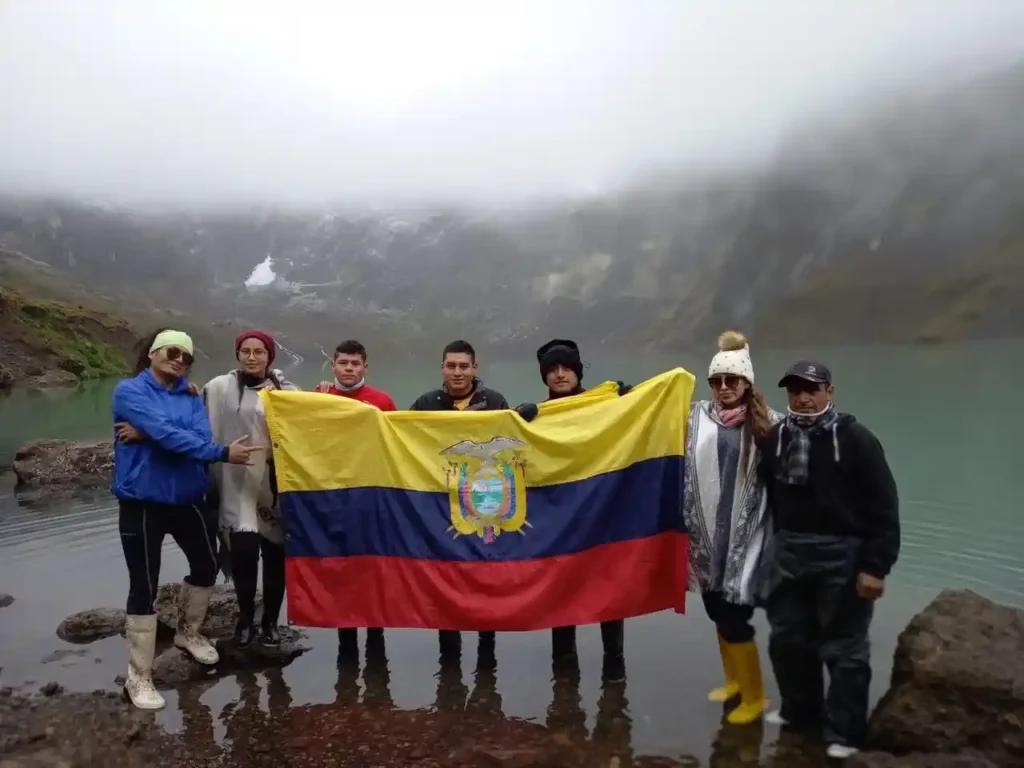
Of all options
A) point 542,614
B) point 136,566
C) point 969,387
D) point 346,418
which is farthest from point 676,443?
point 969,387

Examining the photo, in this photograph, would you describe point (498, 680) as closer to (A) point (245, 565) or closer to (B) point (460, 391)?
(A) point (245, 565)

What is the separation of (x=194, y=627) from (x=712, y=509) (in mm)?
4094

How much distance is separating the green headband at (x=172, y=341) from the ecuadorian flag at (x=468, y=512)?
0.70m

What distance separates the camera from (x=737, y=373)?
191 inches

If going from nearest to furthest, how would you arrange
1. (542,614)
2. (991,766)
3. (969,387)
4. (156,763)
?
(991,766)
(156,763)
(542,614)
(969,387)

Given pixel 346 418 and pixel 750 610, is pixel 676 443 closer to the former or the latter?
pixel 750 610

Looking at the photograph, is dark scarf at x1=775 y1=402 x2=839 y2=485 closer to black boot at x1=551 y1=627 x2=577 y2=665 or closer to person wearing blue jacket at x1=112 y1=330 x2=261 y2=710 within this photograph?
black boot at x1=551 y1=627 x2=577 y2=665

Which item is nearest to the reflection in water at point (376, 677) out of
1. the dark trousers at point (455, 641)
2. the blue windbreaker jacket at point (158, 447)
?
the dark trousers at point (455, 641)

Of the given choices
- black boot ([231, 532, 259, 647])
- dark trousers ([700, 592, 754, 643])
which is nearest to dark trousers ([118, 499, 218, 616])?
black boot ([231, 532, 259, 647])

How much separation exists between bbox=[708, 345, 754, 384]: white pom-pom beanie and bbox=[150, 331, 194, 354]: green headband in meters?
3.49

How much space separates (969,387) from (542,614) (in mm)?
39708

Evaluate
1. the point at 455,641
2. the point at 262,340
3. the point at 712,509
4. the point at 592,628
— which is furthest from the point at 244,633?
the point at 712,509

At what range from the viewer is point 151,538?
17.6ft

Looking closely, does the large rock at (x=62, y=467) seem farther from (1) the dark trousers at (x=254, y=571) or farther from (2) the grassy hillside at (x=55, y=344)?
(2) the grassy hillside at (x=55, y=344)
